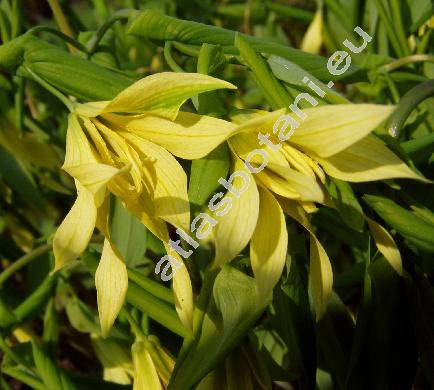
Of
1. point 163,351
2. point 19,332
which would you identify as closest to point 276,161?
point 163,351

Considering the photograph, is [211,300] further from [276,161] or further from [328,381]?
[328,381]

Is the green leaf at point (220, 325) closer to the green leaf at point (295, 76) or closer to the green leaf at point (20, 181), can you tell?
the green leaf at point (295, 76)

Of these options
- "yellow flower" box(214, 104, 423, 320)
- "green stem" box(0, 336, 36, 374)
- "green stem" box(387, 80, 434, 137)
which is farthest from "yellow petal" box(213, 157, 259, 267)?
"green stem" box(0, 336, 36, 374)

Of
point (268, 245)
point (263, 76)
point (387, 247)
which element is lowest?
point (387, 247)

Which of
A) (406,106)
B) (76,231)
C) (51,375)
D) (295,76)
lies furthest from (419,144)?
(51,375)

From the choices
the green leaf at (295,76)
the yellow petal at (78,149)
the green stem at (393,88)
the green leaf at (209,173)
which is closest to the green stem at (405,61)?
the green stem at (393,88)

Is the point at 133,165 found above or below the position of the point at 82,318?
above

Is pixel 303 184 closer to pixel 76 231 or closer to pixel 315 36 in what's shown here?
pixel 76 231
